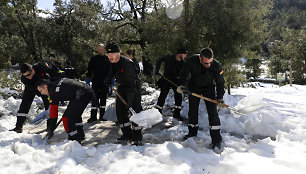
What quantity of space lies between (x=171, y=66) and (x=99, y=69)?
180 centimetres

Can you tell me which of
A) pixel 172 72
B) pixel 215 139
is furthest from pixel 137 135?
pixel 172 72

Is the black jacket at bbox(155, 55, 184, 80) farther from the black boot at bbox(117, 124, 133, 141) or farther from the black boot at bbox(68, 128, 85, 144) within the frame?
the black boot at bbox(68, 128, 85, 144)

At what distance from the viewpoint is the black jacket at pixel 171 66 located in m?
5.65

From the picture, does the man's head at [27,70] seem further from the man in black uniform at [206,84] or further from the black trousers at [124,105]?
the man in black uniform at [206,84]

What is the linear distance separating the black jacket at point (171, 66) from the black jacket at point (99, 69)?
4.22 feet

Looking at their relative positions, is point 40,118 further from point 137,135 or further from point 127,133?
point 137,135

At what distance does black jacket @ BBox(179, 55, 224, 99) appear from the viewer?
159 inches

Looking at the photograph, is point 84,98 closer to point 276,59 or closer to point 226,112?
point 226,112

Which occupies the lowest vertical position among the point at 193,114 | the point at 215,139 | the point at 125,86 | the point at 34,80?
the point at 215,139

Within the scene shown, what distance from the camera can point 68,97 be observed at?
404 cm

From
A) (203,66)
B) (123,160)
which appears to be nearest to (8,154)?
(123,160)

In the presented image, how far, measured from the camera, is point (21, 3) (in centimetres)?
1532

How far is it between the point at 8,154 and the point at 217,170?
9.74 feet

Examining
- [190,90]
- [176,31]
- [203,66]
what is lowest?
[190,90]
